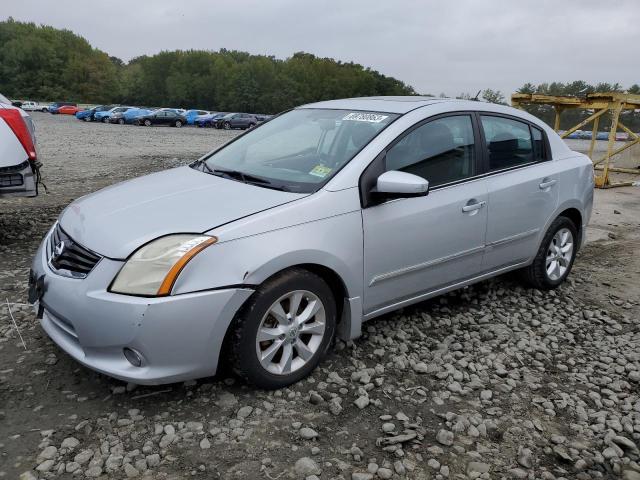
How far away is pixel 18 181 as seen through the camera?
4.99 metres

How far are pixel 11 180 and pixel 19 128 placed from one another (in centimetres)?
51

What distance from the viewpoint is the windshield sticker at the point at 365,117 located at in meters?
3.68

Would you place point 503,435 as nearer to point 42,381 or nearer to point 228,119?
point 42,381

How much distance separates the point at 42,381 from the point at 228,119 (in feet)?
132

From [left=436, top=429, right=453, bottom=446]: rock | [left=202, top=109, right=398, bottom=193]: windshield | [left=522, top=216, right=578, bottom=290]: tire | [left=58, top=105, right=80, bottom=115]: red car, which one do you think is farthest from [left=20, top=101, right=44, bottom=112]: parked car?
[left=436, top=429, right=453, bottom=446]: rock

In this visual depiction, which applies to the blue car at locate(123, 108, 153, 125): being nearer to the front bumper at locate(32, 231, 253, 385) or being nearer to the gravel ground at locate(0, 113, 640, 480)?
the gravel ground at locate(0, 113, 640, 480)

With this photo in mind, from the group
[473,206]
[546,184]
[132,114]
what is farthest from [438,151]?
[132,114]

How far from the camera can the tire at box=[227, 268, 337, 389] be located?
284 centimetres

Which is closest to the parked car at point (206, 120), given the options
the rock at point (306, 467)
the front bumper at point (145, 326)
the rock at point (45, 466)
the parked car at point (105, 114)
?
the parked car at point (105, 114)

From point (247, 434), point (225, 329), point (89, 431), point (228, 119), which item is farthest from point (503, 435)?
point (228, 119)

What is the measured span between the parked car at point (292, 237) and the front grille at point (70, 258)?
0.01m

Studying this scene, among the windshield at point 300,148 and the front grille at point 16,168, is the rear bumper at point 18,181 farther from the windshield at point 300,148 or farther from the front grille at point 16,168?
the windshield at point 300,148

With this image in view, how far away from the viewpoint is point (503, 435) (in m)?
2.86

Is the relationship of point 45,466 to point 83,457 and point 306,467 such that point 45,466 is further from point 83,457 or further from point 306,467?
point 306,467
